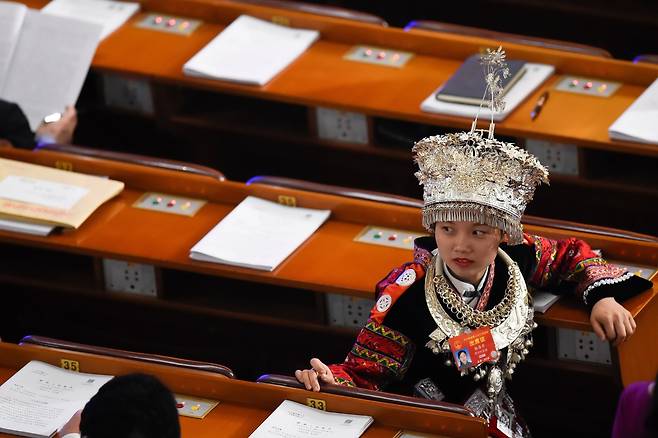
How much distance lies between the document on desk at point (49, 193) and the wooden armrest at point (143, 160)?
145 mm

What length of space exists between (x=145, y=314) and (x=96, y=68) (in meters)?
1.35

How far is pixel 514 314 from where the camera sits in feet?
14.6

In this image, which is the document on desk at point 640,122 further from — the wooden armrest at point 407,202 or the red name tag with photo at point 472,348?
the red name tag with photo at point 472,348

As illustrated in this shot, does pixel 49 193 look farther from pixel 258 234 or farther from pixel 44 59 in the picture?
pixel 44 59

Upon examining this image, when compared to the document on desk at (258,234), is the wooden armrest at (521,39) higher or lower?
higher

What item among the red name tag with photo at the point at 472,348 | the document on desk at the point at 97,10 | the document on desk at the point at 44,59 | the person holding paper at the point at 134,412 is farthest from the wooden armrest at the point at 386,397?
the document on desk at the point at 97,10

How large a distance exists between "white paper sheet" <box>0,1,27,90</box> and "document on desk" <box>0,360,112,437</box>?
2.05m

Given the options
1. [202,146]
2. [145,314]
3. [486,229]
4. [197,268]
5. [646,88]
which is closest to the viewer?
[486,229]

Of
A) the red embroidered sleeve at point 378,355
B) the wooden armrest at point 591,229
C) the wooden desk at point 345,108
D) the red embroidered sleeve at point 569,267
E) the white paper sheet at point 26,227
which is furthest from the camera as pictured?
the wooden desk at point 345,108

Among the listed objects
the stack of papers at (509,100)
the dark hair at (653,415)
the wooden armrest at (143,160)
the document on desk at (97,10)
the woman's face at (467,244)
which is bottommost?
the wooden armrest at (143,160)

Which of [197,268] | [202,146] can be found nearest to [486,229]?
[197,268]

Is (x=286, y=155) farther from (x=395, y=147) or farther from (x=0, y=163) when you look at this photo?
(x=0, y=163)

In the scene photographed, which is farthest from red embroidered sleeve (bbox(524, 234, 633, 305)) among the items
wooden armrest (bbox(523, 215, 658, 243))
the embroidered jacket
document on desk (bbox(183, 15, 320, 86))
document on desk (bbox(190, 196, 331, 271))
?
document on desk (bbox(183, 15, 320, 86))

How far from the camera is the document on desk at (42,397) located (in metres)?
4.30
